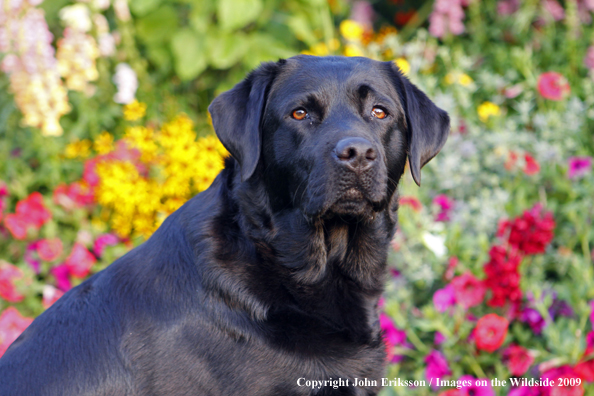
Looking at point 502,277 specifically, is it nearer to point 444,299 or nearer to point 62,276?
point 444,299

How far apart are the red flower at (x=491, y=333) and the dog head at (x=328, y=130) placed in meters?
0.90

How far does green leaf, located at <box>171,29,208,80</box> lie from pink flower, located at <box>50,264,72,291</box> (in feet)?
6.62

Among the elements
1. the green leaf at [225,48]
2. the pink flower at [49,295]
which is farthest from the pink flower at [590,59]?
the pink flower at [49,295]

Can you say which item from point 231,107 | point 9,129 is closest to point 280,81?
point 231,107

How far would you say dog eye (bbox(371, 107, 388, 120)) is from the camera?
2410 millimetres

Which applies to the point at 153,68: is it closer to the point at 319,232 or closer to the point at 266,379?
the point at 319,232

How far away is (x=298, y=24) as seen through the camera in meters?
5.14

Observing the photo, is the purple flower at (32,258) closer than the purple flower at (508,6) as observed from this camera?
Yes

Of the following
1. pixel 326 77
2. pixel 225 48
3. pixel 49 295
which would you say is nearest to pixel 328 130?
pixel 326 77

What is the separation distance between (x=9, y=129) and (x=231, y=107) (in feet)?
11.9

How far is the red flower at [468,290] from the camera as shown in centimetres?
294

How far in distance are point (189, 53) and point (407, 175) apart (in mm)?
2209

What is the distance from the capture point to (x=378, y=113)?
2.42 m

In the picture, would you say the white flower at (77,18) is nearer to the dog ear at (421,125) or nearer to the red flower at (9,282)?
the red flower at (9,282)
